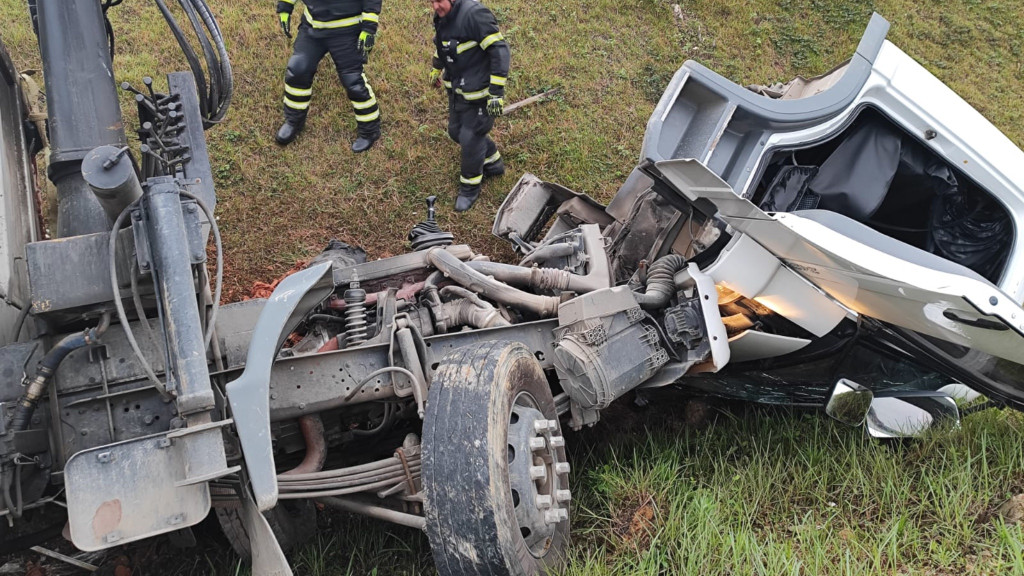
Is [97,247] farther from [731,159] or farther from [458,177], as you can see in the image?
[458,177]

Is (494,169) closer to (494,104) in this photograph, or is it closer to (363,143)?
(494,104)

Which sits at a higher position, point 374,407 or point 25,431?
point 25,431

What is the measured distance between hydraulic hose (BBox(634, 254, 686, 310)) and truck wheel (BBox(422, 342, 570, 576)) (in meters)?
0.77

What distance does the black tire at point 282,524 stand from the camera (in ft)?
9.52

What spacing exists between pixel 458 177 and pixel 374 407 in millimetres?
3143

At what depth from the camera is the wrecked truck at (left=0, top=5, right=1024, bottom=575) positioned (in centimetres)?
233

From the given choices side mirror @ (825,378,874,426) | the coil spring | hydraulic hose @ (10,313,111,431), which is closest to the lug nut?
the coil spring

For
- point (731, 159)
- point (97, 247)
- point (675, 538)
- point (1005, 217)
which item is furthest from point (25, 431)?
point (1005, 217)

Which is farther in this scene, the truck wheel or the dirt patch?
the dirt patch

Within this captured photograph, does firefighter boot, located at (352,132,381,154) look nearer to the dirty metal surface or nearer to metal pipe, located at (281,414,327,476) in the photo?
metal pipe, located at (281,414,327,476)

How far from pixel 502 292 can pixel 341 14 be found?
3150 millimetres

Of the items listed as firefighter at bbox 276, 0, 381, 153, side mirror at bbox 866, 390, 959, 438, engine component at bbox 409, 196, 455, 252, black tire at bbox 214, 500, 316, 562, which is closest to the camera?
black tire at bbox 214, 500, 316, 562

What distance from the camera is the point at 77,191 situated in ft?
9.75

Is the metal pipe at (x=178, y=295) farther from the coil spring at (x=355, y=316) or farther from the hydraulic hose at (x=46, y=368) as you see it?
the coil spring at (x=355, y=316)
